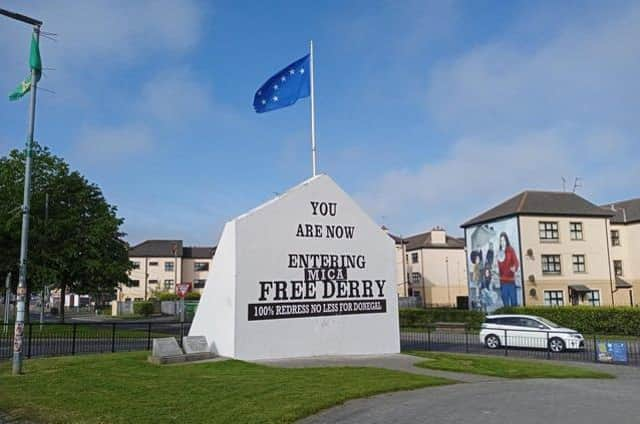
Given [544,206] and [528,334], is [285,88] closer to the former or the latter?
[528,334]

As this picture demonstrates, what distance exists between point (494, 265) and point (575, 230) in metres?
7.39

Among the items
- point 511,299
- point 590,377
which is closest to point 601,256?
point 511,299

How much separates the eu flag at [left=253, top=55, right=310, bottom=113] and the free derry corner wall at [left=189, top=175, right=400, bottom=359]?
10.2ft

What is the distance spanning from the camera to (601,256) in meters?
46.6

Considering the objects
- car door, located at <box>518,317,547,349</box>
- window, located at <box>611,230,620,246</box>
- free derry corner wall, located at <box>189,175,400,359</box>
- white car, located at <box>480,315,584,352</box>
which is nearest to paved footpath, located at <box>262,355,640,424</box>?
free derry corner wall, located at <box>189,175,400,359</box>

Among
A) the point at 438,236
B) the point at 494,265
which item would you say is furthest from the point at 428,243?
the point at 494,265

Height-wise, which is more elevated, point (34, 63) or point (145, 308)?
point (34, 63)

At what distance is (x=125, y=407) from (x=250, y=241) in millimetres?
8866

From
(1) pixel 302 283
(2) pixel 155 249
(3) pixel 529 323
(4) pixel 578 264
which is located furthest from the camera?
(2) pixel 155 249

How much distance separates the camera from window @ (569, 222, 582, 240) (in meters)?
46.2

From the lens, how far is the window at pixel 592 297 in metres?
45.7

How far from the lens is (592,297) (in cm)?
4591

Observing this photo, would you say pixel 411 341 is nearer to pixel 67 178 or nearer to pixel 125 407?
pixel 125 407

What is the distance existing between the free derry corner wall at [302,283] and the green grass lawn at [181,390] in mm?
2214
